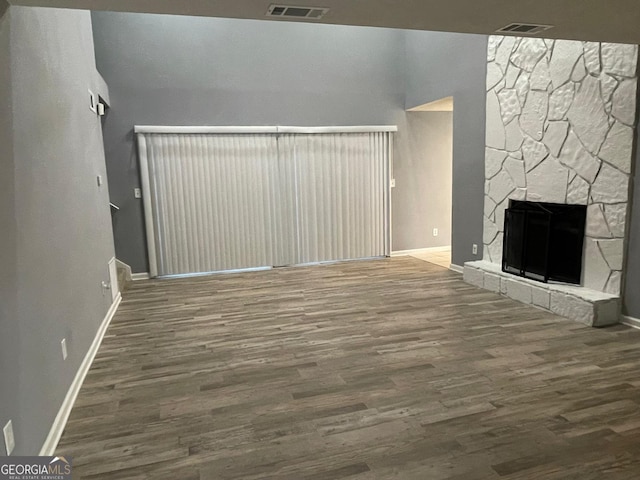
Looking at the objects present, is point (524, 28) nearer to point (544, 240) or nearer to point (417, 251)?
point (544, 240)

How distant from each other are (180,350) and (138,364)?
1.11 ft

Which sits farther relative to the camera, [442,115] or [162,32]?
[442,115]

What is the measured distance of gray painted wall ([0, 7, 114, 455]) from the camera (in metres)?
1.91

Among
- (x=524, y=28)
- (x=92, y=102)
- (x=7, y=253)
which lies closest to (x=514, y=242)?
(x=524, y=28)

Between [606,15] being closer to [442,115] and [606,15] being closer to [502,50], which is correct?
[502,50]

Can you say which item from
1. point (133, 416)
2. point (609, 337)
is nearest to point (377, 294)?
point (609, 337)

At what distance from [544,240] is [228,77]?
4.56m

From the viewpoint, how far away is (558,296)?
13.1ft

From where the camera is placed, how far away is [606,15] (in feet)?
8.42

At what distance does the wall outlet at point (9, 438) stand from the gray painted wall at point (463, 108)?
199 inches

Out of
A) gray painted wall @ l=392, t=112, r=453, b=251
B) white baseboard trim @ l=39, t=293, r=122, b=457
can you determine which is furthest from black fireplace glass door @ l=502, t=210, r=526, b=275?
white baseboard trim @ l=39, t=293, r=122, b=457

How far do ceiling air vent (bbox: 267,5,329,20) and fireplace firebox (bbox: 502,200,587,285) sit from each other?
3090mm

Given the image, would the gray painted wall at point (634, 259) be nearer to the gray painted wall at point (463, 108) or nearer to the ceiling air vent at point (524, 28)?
the ceiling air vent at point (524, 28)

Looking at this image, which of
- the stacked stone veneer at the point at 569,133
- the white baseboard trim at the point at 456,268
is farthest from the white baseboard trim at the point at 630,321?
the white baseboard trim at the point at 456,268
